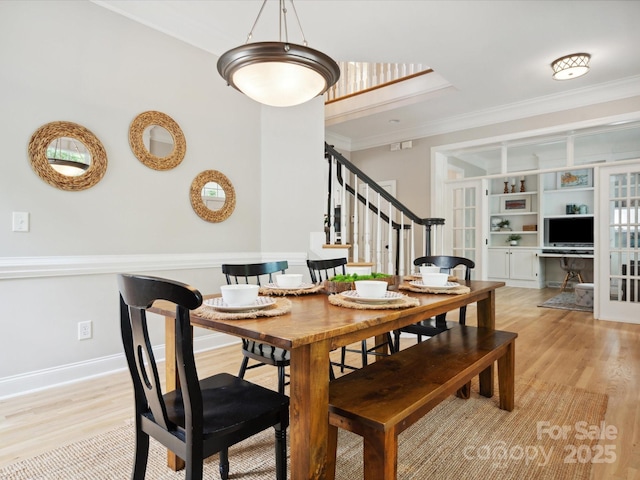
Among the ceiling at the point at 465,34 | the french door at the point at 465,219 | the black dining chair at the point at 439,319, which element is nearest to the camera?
the black dining chair at the point at 439,319

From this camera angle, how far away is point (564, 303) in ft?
19.5

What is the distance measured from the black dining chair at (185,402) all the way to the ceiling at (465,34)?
2.71 metres

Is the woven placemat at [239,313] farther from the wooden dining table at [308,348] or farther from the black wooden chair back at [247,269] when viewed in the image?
the black wooden chair back at [247,269]

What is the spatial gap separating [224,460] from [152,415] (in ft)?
1.49

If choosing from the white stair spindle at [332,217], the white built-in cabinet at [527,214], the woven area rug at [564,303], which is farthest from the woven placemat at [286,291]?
the white built-in cabinet at [527,214]

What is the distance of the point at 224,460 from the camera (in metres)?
1.50

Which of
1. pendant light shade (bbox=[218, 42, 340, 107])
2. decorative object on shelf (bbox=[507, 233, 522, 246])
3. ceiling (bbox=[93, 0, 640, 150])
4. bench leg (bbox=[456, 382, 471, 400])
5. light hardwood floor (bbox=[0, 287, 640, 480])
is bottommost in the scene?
light hardwood floor (bbox=[0, 287, 640, 480])

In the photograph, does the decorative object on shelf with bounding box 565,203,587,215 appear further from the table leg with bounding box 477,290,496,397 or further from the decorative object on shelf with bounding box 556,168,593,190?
the table leg with bounding box 477,290,496,397

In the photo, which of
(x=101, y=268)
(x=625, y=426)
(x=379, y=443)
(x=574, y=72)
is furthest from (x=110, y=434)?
(x=574, y=72)

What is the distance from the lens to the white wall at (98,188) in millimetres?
2348

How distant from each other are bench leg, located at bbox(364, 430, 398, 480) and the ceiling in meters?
3.07

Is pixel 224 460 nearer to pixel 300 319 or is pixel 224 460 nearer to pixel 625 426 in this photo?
pixel 300 319

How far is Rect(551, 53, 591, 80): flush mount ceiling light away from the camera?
12.3 feet

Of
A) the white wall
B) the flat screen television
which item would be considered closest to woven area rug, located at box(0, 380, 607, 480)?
the white wall
